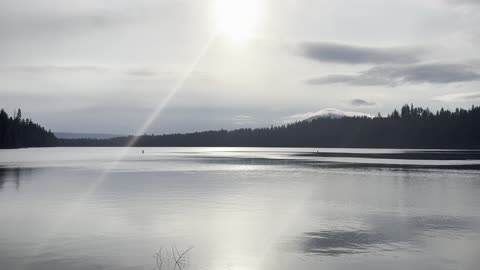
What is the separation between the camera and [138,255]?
22.2 metres

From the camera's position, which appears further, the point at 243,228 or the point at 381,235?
the point at 243,228

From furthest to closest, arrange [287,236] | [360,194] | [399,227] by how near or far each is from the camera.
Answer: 1. [360,194]
2. [399,227]
3. [287,236]

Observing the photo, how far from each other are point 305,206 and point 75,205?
18.8m

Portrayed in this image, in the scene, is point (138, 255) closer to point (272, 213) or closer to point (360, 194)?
point (272, 213)

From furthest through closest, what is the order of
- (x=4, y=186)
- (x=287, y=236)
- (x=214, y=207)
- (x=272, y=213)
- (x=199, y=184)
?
(x=199, y=184), (x=4, y=186), (x=214, y=207), (x=272, y=213), (x=287, y=236)

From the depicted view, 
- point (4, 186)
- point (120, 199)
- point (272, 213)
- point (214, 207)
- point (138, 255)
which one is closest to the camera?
point (138, 255)

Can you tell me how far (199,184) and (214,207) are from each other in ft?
70.5

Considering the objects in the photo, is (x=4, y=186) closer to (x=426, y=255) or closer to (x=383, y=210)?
(x=383, y=210)

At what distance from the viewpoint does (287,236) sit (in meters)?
27.2

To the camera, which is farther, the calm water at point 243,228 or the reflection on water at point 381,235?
the reflection on water at point 381,235

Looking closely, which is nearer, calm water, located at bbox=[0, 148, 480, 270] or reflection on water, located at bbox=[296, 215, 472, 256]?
calm water, located at bbox=[0, 148, 480, 270]

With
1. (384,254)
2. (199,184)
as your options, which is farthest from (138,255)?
(199,184)

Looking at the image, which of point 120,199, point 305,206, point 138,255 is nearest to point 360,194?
point 305,206

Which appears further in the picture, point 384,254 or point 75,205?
point 75,205
